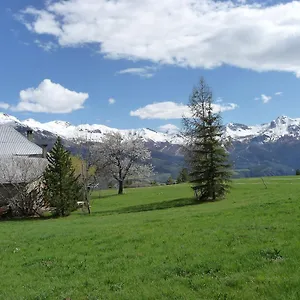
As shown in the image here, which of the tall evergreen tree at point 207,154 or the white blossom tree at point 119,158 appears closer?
the tall evergreen tree at point 207,154

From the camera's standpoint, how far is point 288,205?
800 inches

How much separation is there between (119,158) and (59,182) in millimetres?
28817

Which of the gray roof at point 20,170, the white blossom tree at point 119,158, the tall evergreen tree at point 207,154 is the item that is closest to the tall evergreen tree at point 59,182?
the gray roof at point 20,170

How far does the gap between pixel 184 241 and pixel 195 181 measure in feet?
76.8

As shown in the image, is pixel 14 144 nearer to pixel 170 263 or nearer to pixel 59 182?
pixel 59 182

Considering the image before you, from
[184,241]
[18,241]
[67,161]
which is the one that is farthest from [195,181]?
[184,241]

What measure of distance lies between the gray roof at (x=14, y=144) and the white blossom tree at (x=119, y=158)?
10.0m

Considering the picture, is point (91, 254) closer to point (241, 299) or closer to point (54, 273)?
point (54, 273)

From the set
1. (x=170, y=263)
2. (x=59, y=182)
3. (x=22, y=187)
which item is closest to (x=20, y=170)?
(x=22, y=187)

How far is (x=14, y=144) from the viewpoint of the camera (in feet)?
207

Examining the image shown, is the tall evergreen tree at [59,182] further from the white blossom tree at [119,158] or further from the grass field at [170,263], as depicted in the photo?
the white blossom tree at [119,158]

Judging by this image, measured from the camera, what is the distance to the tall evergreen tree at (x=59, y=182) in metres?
38.3

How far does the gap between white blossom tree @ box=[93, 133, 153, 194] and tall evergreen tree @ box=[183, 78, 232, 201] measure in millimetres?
29151

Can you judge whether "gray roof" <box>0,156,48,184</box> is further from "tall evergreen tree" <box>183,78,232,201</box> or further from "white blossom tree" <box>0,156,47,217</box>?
"tall evergreen tree" <box>183,78,232,201</box>
